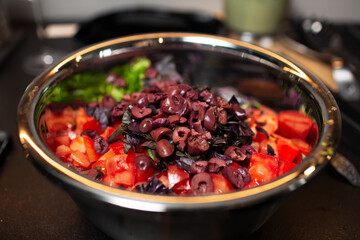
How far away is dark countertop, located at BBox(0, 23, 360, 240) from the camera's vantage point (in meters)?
0.85

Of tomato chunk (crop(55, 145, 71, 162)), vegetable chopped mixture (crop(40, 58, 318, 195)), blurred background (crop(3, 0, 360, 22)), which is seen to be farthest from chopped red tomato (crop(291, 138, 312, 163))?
blurred background (crop(3, 0, 360, 22))

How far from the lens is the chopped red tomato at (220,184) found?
71 cm

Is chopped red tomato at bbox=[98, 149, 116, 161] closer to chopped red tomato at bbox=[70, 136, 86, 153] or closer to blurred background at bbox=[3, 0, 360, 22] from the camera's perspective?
chopped red tomato at bbox=[70, 136, 86, 153]

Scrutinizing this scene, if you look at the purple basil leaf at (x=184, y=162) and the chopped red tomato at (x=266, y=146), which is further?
the chopped red tomato at (x=266, y=146)

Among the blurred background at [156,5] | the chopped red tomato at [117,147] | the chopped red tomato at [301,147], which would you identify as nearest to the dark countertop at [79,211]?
the chopped red tomato at [301,147]

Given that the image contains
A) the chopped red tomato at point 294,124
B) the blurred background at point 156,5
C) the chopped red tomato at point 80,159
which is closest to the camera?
the chopped red tomato at point 80,159

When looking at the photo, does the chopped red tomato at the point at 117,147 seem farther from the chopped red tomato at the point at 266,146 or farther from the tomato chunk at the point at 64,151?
the chopped red tomato at the point at 266,146

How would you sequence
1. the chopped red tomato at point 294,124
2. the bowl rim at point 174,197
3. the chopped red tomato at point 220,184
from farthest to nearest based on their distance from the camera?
the chopped red tomato at point 294,124, the chopped red tomato at point 220,184, the bowl rim at point 174,197

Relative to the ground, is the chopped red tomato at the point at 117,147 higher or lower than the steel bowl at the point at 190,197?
lower

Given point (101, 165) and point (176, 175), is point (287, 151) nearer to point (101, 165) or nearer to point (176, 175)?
point (176, 175)

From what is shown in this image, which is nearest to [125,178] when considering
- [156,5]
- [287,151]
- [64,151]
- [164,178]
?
[164,178]

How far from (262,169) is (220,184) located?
128 millimetres

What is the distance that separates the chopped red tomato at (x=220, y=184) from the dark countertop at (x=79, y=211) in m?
0.22

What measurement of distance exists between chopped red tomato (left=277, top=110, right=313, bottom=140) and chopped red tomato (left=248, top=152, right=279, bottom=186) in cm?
18
